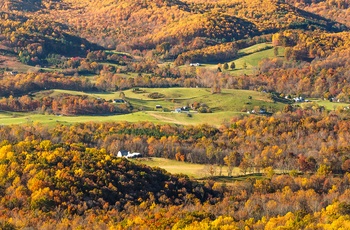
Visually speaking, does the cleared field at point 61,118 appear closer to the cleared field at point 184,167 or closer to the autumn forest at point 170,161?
the autumn forest at point 170,161

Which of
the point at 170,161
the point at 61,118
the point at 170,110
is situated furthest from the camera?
the point at 170,110

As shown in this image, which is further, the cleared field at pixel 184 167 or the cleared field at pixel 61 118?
the cleared field at pixel 61 118

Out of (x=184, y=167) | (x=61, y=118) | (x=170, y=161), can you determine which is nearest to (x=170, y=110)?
(x=61, y=118)

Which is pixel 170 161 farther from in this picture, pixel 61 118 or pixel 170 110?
pixel 170 110

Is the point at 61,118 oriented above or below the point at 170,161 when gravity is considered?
above

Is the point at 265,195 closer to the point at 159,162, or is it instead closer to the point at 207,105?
the point at 159,162

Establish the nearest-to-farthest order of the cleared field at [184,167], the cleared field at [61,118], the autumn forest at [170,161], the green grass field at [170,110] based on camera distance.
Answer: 1. the autumn forest at [170,161]
2. the cleared field at [184,167]
3. the cleared field at [61,118]
4. the green grass field at [170,110]

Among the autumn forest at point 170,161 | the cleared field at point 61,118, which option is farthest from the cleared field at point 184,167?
the cleared field at point 61,118

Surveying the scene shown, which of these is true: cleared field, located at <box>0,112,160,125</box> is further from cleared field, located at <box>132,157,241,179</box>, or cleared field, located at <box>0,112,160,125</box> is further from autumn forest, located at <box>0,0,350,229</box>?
cleared field, located at <box>132,157,241,179</box>

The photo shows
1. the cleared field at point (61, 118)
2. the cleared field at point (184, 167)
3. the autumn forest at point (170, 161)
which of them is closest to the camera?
the autumn forest at point (170, 161)
